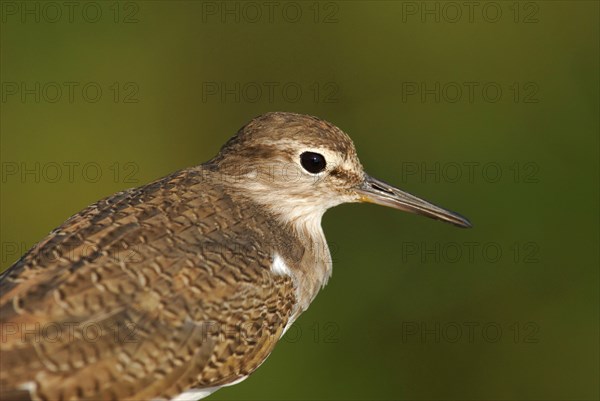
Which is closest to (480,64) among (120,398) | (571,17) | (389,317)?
(571,17)

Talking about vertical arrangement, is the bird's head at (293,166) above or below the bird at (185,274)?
above

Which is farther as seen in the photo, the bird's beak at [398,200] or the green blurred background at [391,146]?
the green blurred background at [391,146]

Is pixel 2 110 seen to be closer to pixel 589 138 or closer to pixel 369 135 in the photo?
pixel 369 135

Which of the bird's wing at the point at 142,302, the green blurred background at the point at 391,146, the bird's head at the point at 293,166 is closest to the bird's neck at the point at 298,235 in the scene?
the bird's head at the point at 293,166

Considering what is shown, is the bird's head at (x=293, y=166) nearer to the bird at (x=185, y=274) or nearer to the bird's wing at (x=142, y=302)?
the bird at (x=185, y=274)

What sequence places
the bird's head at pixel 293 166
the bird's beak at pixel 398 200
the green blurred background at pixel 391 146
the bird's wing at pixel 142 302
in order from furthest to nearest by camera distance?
the green blurred background at pixel 391 146 < the bird's beak at pixel 398 200 < the bird's head at pixel 293 166 < the bird's wing at pixel 142 302

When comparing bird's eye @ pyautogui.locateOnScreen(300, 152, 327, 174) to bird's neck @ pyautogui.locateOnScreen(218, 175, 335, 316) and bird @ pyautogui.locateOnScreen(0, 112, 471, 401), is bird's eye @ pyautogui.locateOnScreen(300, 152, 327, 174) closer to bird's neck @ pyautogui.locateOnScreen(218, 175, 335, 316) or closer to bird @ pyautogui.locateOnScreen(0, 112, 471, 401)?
bird @ pyautogui.locateOnScreen(0, 112, 471, 401)

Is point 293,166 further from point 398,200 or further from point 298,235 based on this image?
point 398,200
